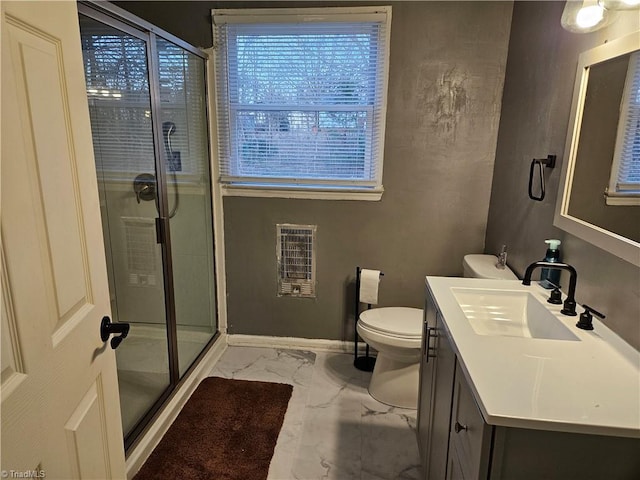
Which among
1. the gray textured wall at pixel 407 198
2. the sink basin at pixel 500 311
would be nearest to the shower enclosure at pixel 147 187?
the gray textured wall at pixel 407 198

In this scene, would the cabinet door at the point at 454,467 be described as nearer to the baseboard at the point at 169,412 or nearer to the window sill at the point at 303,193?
the baseboard at the point at 169,412

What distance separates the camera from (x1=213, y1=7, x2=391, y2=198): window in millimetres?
2463

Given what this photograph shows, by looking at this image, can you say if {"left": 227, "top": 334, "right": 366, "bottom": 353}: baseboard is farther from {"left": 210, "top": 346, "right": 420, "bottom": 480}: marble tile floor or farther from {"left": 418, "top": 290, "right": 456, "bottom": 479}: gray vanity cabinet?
{"left": 418, "top": 290, "right": 456, "bottom": 479}: gray vanity cabinet

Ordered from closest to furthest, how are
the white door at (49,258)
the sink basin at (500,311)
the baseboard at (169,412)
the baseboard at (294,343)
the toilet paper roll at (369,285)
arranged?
the white door at (49,258) < the sink basin at (500,311) < the baseboard at (169,412) < the toilet paper roll at (369,285) < the baseboard at (294,343)

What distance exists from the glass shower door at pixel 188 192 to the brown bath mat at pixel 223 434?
0.30 meters

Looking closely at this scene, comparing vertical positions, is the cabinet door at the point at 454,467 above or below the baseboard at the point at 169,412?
above

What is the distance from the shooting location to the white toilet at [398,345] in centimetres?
220

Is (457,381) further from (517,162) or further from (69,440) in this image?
(517,162)

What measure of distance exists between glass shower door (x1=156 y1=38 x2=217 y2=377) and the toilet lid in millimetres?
1097

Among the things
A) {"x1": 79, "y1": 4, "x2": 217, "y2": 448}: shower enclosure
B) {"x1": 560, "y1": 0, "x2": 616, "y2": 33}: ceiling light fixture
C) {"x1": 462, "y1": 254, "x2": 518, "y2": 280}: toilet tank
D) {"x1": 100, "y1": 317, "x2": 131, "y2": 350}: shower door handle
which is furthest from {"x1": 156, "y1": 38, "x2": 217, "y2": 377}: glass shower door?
{"x1": 560, "y1": 0, "x2": 616, "y2": 33}: ceiling light fixture

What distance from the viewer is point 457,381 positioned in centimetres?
122

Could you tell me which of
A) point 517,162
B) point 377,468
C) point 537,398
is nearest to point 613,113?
point 517,162

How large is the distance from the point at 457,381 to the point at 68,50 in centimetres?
130

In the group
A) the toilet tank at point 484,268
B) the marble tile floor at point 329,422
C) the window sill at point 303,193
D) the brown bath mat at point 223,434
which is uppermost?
the window sill at point 303,193
